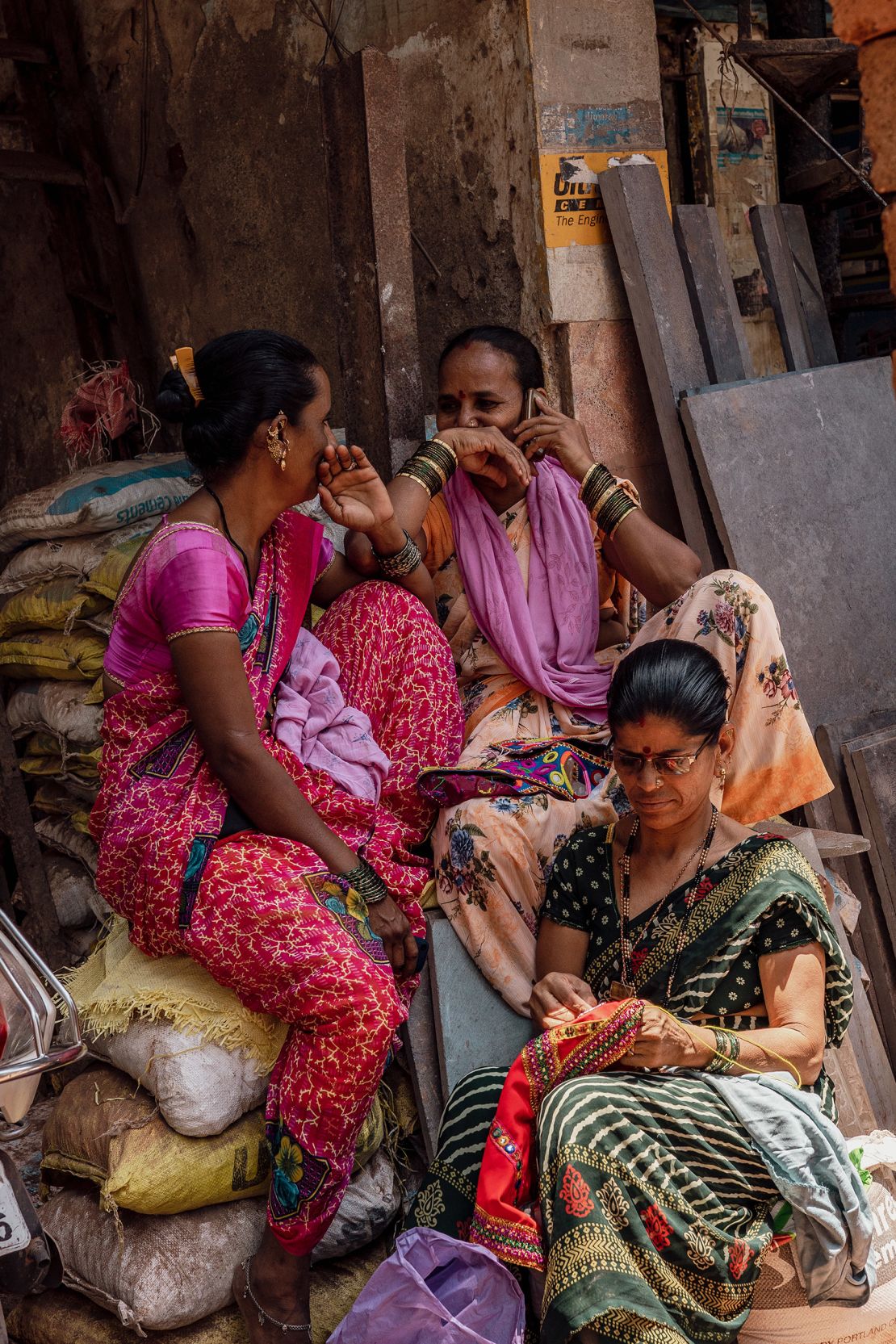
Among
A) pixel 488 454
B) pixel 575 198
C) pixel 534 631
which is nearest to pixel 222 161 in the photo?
pixel 575 198

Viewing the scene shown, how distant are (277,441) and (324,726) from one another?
67cm

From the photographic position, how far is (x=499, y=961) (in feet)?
10.2

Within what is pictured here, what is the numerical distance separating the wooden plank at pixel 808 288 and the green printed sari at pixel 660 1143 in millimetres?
2587

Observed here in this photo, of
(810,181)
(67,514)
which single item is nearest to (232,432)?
(67,514)

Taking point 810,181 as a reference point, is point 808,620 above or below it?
below

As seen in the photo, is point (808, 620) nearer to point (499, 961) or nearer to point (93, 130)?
point (499, 961)

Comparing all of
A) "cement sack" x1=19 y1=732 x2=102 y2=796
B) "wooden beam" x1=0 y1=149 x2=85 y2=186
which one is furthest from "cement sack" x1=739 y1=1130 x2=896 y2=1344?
"wooden beam" x1=0 y1=149 x2=85 y2=186

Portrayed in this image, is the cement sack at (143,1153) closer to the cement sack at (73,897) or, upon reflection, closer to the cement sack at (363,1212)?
the cement sack at (363,1212)

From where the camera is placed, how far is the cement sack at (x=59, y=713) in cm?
448

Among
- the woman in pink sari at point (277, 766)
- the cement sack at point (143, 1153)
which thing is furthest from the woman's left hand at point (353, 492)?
the cement sack at point (143, 1153)

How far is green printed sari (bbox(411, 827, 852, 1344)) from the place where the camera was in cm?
219

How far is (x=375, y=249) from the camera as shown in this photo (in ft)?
13.2

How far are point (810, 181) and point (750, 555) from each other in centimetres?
209

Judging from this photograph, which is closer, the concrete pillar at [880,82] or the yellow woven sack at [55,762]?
the concrete pillar at [880,82]
